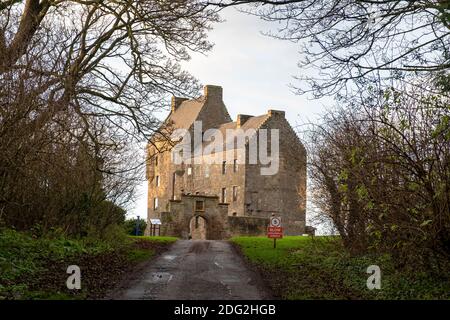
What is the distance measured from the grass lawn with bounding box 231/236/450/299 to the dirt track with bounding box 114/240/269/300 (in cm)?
60

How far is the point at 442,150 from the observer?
37.3 feet

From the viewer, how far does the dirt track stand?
458 inches

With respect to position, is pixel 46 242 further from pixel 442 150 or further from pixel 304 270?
pixel 442 150

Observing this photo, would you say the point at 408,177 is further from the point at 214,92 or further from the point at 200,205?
the point at 214,92

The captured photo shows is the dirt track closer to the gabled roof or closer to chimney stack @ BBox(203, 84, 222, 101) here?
the gabled roof

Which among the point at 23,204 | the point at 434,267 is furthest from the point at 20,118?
the point at 434,267

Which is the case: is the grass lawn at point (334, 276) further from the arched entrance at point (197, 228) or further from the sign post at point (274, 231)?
the arched entrance at point (197, 228)

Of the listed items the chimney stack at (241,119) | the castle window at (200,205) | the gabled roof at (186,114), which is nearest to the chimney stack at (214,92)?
the gabled roof at (186,114)

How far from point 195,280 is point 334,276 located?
355 centimetres

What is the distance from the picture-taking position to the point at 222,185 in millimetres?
53125

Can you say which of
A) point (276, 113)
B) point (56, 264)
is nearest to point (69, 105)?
point (56, 264)

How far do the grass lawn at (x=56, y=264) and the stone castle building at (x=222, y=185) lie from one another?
20.0m

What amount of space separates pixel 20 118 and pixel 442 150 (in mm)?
9088
